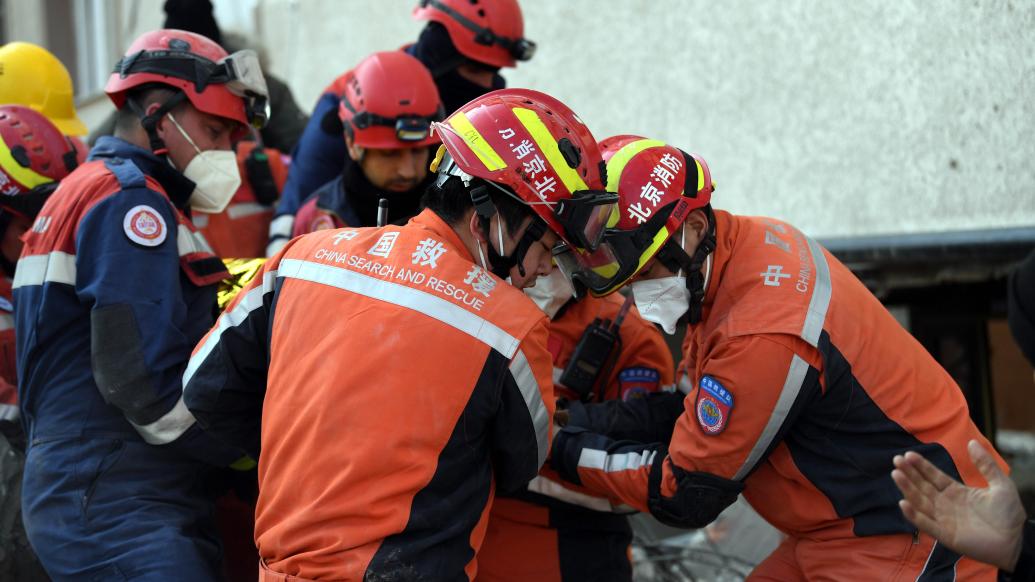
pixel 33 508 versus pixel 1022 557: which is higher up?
pixel 1022 557

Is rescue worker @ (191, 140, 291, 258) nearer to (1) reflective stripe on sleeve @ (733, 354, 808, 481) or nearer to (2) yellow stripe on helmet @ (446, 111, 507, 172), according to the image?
(2) yellow stripe on helmet @ (446, 111, 507, 172)

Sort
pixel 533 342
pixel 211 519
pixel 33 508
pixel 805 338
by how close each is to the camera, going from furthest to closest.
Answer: pixel 211 519 → pixel 33 508 → pixel 805 338 → pixel 533 342

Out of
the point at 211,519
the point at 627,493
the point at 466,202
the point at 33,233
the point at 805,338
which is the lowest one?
the point at 211,519

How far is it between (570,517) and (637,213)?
43.5 inches

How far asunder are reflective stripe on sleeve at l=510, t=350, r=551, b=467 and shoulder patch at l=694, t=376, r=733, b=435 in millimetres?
506

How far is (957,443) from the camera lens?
9.78 ft

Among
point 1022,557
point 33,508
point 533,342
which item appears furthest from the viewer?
point 33,508

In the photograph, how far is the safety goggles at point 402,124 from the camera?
4.26m

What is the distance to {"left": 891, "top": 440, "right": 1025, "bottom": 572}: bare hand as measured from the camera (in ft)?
7.52

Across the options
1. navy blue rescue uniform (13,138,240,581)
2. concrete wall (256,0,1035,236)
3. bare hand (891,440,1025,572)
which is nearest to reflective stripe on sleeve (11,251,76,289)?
navy blue rescue uniform (13,138,240,581)

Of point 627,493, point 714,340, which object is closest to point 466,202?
point 714,340

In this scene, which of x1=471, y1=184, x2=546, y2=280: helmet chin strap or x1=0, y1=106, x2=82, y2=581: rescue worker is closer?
x1=471, y1=184, x2=546, y2=280: helmet chin strap

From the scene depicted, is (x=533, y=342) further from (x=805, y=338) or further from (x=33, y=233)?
(x=33, y=233)

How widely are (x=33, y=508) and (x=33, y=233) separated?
808mm
